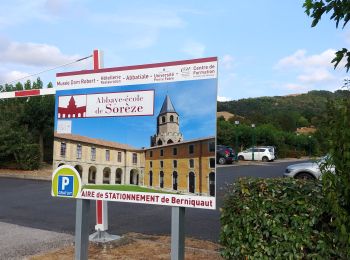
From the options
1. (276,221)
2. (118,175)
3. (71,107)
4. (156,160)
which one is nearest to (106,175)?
(118,175)

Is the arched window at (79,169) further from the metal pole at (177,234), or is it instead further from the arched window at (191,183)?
the arched window at (191,183)

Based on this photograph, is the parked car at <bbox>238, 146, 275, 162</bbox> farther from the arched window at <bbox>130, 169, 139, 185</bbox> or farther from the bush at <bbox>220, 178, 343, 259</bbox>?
the bush at <bbox>220, 178, 343, 259</bbox>

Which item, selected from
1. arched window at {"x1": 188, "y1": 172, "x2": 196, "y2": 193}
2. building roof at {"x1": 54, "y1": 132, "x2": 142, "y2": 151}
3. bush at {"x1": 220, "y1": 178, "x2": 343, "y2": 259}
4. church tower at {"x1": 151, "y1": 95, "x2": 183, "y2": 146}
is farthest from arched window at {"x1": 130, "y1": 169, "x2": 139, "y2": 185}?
bush at {"x1": 220, "y1": 178, "x2": 343, "y2": 259}

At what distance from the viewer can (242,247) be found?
4004 mm

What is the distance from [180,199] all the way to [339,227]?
1.75 m

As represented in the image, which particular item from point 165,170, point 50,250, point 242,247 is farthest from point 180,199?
point 50,250

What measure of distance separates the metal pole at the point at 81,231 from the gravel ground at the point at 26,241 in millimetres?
1169

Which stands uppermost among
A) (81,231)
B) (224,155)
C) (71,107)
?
(224,155)

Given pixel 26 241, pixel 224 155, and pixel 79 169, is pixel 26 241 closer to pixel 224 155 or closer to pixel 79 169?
pixel 79 169

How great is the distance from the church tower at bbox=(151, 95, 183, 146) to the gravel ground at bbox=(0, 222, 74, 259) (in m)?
2.81

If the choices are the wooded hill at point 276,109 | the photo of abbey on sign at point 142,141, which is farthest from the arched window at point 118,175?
the wooded hill at point 276,109

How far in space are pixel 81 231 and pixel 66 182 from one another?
62 cm

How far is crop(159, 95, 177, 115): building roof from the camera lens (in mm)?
4682

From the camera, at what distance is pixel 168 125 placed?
4.71 meters
